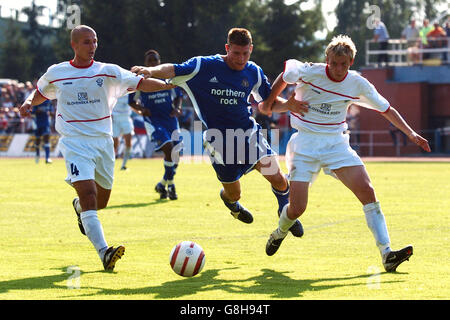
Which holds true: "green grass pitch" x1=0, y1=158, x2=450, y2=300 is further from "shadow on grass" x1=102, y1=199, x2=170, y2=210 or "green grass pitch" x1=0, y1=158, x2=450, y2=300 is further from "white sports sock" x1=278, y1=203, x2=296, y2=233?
"white sports sock" x1=278, y1=203, x2=296, y2=233

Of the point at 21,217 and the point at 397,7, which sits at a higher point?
the point at 397,7

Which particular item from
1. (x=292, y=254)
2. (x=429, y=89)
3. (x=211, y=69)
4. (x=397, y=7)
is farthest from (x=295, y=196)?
(x=397, y=7)

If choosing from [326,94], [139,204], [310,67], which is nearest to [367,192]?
[326,94]

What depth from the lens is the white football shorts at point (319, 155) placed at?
8.59 meters

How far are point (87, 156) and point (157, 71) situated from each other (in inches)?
47.6

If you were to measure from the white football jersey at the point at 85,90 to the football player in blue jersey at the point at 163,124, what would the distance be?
676 centimetres

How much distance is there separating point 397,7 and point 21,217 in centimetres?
6792

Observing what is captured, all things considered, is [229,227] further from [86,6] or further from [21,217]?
[86,6]

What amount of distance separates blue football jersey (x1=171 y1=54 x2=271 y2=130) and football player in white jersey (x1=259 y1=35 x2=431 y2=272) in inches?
43.7

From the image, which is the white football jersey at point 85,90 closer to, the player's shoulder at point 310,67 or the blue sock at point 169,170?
the player's shoulder at point 310,67

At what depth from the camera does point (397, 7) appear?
252 feet

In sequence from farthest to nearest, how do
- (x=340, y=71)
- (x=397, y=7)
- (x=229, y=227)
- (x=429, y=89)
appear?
(x=397, y=7) < (x=429, y=89) < (x=229, y=227) < (x=340, y=71)

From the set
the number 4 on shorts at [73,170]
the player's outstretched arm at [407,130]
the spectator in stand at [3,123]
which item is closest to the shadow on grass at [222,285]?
the number 4 on shorts at [73,170]
